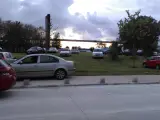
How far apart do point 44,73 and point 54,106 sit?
26.3 feet

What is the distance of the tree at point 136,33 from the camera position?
43062 mm

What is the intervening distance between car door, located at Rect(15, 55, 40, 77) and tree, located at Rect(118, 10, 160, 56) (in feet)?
93.4

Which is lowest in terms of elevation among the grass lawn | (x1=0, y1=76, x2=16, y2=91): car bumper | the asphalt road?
the asphalt road

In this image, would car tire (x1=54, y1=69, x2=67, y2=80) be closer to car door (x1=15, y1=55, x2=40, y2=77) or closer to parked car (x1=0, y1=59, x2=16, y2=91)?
car door (x1=15, y1=55, x2=40, y2=77)

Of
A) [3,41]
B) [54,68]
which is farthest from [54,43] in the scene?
[54,68]

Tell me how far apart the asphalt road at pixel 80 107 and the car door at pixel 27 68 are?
16.9ft

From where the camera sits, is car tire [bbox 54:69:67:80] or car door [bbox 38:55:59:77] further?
car tire [bbox 54:69:67:80]

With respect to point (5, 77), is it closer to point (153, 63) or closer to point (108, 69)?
point (108, 69)

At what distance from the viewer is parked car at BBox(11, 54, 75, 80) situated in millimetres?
16562

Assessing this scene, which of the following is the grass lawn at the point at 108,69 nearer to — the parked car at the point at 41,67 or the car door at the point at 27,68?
the parked car at the point at 41,67

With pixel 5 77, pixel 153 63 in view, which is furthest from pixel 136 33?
pixel 5 77

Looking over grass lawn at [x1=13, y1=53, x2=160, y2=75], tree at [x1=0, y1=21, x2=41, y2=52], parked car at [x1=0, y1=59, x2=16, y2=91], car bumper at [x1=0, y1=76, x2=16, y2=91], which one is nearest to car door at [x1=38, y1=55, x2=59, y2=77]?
grass lawn at [x1=13, y1=53, x2=160, y2=75]

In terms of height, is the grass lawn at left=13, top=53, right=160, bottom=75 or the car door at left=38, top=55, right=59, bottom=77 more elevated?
the car door at left=38, top=55, right=59, bottom=77

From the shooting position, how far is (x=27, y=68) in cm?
1658
